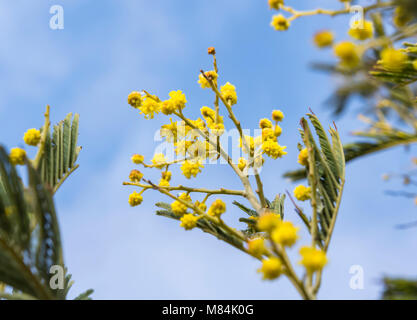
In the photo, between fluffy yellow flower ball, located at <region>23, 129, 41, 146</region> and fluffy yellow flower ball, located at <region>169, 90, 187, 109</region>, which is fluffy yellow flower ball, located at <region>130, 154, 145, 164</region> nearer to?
fluffy yellow flower ball, located at <region>169, 90, 187, 109</region>

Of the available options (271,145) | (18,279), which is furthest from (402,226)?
(18,279)

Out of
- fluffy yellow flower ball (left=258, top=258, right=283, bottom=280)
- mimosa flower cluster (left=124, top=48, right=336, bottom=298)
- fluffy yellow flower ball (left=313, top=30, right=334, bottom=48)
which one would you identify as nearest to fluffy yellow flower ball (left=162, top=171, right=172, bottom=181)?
mimosa flower cluster (left=124, top=48, right=336, bottom=298)

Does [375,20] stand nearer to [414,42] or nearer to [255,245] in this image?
[414,42]

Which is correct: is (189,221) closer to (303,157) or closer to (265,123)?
(303,157)

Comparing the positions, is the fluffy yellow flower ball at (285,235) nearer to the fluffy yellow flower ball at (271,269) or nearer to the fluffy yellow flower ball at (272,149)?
the fluffy yellow flower ball at (271,269)

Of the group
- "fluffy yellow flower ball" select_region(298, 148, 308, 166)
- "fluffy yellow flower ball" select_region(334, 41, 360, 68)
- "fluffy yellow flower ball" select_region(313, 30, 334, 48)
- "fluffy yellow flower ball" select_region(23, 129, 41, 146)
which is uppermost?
"fluffy yellow flower ball" select_region(23, 129, 41, 146)

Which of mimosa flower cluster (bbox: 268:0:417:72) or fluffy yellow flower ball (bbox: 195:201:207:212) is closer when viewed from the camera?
mimosa flower cluster (bbox: 268:0:417:72)

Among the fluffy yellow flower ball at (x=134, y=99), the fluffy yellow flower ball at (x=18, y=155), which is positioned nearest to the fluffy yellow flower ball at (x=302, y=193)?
Answer: the fluffy yellow flower ball at (x=134, y=99)
